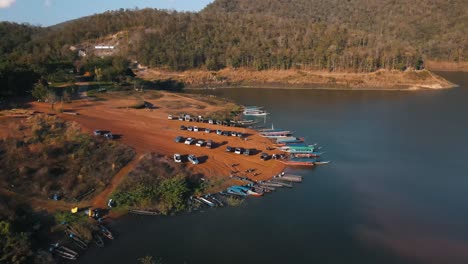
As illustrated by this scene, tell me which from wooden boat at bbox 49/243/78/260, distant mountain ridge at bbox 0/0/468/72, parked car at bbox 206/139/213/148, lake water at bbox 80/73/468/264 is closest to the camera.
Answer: wooden boat at bbox 49/243/78/260

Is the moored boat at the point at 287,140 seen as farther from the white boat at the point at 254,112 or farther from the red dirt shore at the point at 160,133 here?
the white boat at the point at 254,112

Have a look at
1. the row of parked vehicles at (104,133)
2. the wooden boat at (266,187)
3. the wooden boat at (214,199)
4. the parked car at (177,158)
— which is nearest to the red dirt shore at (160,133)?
the row of parked vehicles at (104,133)

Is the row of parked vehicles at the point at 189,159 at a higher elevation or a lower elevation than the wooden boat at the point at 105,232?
higher

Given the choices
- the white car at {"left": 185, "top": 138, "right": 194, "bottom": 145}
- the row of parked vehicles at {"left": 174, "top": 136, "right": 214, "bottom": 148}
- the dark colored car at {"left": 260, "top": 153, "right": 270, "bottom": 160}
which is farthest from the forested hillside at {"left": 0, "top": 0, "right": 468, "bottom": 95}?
the dark colored car at {"left": 260, "top": 153, "right": 270, "bottom": 160}

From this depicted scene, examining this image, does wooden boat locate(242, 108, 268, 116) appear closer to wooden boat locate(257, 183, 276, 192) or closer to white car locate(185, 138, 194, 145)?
white car locate(185, 138, 194, 145)

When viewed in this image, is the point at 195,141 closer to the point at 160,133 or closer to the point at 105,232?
the point at 160,133
